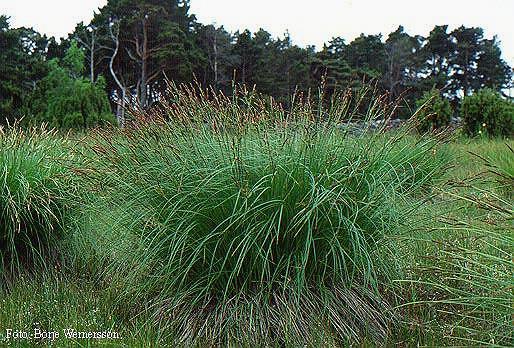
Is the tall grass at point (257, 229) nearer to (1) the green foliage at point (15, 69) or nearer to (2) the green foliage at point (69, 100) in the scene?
(2) the green foliage at point (69, 100)

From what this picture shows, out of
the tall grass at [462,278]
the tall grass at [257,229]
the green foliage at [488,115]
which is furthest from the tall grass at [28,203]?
the green foliage at [488,115]

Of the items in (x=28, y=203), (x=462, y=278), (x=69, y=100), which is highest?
(x=462, y=278)

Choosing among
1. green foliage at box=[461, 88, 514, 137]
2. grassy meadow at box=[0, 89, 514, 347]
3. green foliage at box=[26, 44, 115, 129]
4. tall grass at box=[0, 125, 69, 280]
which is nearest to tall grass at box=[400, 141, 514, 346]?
grassy meadow at box=[0, 89, 514, 347]

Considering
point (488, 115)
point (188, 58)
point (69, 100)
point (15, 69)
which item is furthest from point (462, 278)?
point (188, 58)

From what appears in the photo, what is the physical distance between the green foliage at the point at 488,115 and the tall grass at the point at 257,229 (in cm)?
923

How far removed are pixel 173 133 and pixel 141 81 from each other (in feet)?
71.8

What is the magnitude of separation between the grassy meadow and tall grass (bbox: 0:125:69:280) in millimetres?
118

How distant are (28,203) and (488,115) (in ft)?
33.6

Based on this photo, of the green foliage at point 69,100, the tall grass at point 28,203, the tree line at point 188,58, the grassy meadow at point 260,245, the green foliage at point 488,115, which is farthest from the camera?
the tree line at point 188,58

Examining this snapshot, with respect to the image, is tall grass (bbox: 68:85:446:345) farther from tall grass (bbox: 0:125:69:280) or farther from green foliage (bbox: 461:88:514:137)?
green foliage (bbox: 461:88:514:137)

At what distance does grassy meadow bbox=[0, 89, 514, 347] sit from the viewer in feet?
7.56

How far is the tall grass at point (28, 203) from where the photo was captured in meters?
3.12

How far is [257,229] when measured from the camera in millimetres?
2402

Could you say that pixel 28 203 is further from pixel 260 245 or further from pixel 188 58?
pixel 188 58
